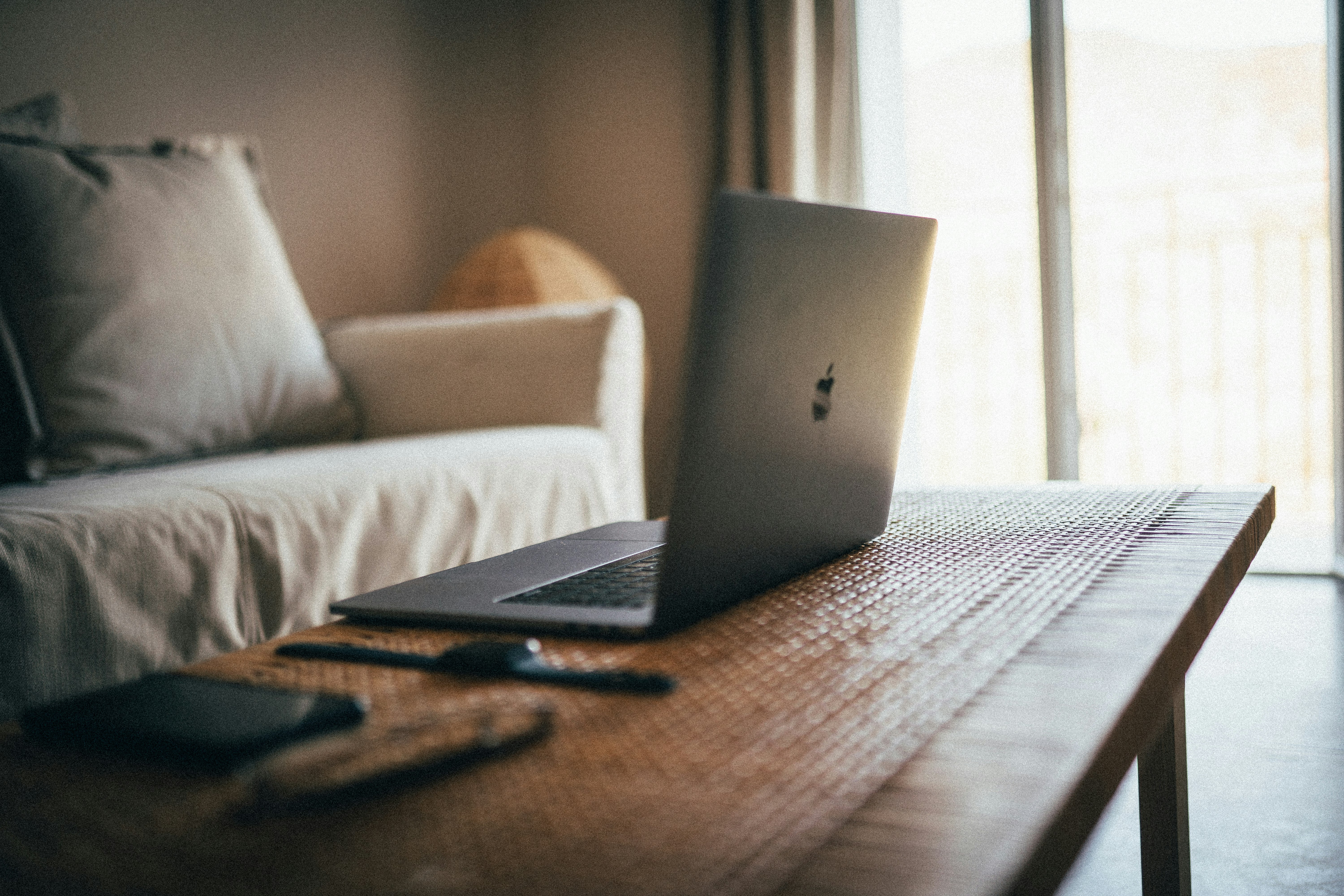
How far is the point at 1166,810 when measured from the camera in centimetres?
89

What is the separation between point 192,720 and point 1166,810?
777 millimetres

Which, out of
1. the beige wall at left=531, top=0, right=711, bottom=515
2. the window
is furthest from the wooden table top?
the beige wall at left=531, top=0, right=711, bottom=515

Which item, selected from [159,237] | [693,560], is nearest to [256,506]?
[159,237]

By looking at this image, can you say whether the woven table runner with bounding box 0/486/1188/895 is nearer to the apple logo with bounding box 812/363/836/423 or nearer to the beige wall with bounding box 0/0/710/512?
the apple logo with bounding box 812/363/836/423

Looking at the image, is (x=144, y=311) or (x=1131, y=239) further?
(x=1131, y=239)

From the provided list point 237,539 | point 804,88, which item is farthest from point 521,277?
point 237,539

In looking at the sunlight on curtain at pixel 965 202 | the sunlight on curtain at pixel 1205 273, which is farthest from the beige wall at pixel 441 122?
the sunlight on curtain at pixel 1205 273

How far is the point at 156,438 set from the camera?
161cm

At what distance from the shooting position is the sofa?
1.15 metres

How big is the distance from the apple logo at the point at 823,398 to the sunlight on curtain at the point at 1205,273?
2.82 m

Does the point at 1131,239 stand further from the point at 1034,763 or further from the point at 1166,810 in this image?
the point at 1034,763

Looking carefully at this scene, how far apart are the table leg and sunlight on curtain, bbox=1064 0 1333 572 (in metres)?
2.55

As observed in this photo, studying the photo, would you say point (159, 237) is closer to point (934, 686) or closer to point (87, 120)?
point (87, 120)

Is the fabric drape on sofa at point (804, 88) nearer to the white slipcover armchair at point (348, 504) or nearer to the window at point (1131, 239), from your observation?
the window at point (1131, 239)
